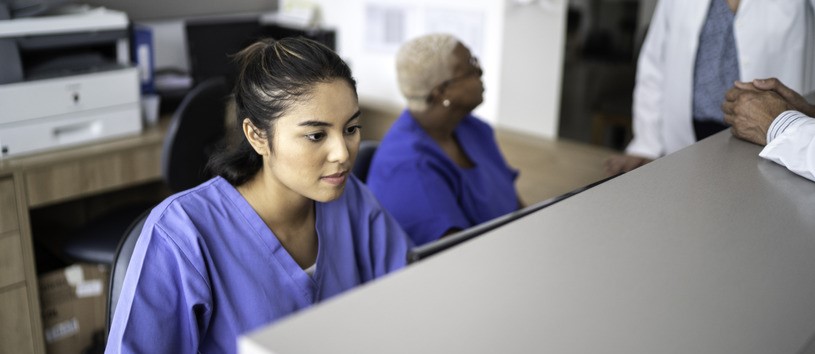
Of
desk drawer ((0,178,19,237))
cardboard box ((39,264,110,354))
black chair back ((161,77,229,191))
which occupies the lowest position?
cardboard box ((39,264,110,354))

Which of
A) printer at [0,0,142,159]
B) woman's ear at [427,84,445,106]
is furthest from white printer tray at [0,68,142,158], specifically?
woman's ear at [427,84,445,106]

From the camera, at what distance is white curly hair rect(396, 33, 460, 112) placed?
194 centimetres

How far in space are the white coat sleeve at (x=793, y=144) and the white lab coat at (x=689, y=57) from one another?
95 centimetres

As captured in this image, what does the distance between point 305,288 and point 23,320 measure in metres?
1.57

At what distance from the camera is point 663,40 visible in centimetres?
220

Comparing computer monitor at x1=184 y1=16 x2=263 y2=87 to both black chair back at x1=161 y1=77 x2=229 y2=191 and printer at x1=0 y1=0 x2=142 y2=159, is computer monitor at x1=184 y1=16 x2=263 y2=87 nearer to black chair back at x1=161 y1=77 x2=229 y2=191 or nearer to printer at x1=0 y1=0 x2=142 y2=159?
printer at x1=0 y1=0 x2=142 y2=159

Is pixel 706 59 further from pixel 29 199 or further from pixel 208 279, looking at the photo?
pixel 29 199

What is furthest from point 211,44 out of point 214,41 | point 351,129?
point 351,129

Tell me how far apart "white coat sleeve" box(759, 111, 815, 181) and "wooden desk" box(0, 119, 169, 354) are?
2179mm

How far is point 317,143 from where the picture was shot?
124 centimetres

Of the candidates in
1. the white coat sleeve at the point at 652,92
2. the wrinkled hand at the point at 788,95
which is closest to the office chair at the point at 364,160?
the white coat sleeve at the point at 652,92

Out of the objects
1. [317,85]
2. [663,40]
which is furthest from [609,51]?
[317,85]

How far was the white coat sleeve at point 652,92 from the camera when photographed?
2227 millimetres

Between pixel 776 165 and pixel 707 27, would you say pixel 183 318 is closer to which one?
pixel 776 165
